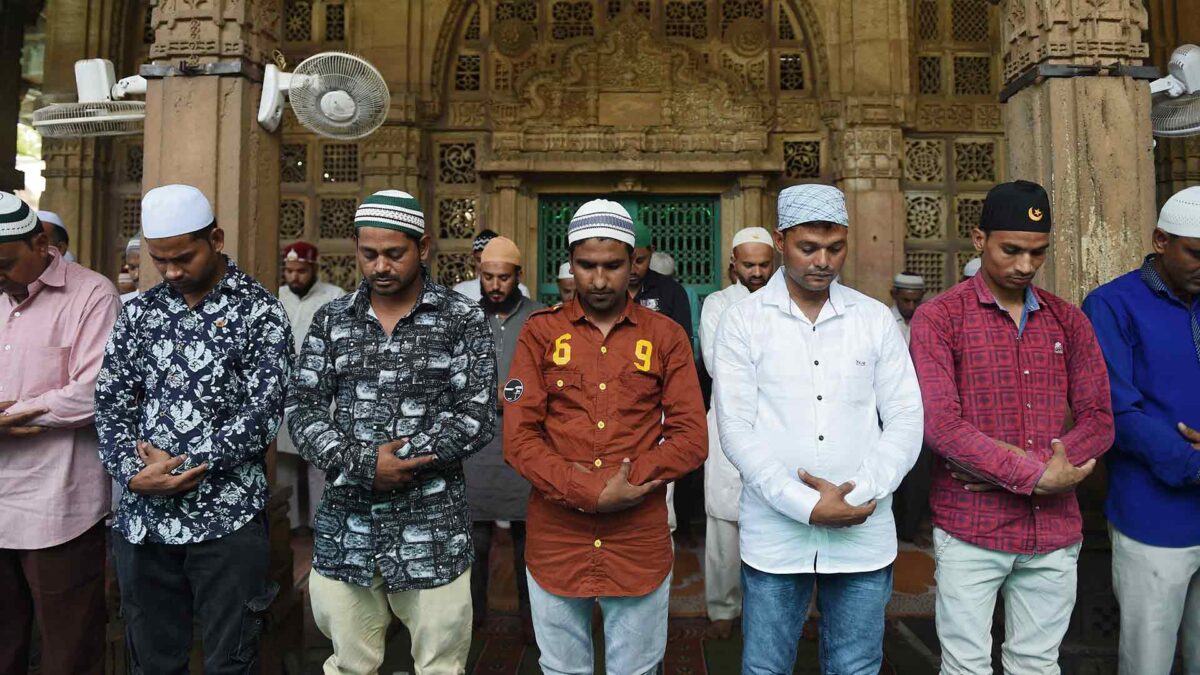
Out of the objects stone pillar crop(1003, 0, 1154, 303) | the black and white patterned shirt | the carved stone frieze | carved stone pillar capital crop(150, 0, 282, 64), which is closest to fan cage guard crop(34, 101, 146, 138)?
carved stone pillar capital crop(150, 0, 282, 64)

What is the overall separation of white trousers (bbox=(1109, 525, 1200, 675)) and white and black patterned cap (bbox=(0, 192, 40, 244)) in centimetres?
421

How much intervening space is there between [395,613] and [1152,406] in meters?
2.76

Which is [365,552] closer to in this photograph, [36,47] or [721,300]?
[721,300]

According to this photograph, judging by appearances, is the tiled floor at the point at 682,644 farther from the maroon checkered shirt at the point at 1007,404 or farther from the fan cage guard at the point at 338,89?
the fan cage guard at the point at 338,89

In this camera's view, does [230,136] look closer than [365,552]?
No

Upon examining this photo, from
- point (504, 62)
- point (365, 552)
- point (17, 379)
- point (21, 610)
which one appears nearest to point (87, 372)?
point (17, 379)

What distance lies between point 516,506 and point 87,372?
6.15 ft

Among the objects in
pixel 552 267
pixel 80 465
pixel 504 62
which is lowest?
pixel 80 465

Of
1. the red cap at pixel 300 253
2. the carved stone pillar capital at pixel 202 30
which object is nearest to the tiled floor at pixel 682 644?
the red cap at pixel 300 253

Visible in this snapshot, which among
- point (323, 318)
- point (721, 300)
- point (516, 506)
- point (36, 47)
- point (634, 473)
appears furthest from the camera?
point (36, 47)

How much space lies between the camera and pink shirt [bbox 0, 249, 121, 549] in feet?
9.36

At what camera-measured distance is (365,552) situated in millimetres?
2510

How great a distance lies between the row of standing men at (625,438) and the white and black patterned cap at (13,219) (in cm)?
59

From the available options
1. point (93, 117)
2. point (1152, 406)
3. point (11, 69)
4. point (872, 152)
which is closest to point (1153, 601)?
point (1152, 406)
